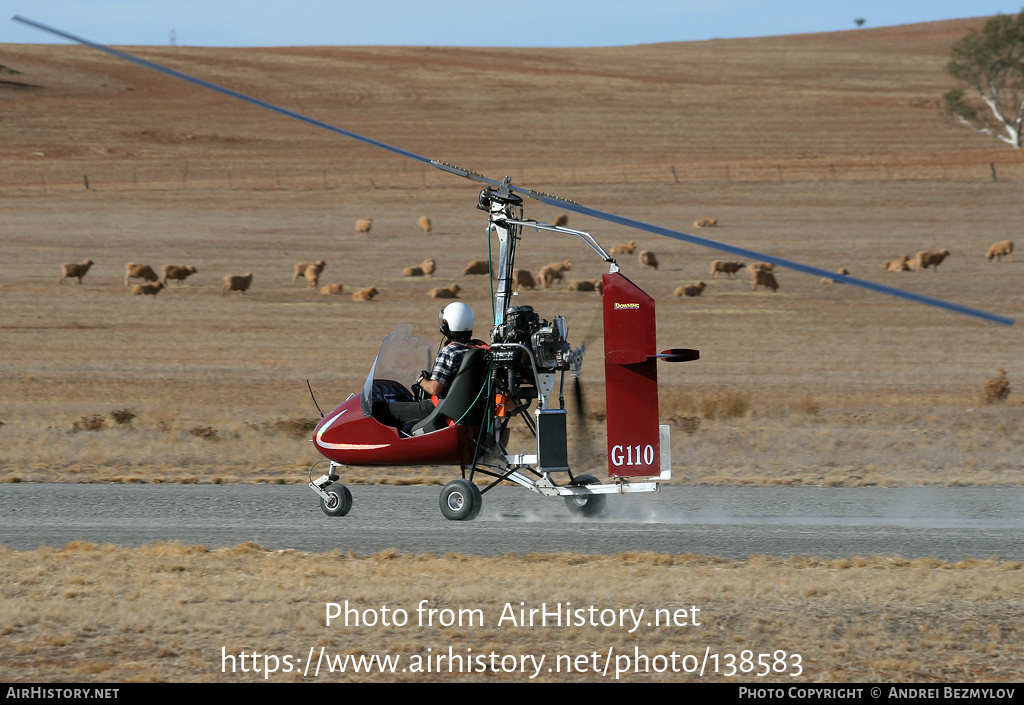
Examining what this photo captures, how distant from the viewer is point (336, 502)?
13195mm

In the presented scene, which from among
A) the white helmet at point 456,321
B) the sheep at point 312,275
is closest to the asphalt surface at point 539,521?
the white helmet at point 456,321

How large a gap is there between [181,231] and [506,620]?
1920 inches

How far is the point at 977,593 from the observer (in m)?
9.09

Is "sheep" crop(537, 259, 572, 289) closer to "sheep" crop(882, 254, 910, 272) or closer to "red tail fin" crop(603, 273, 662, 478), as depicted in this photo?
"sheep" crop(882, 254, 910, 272)

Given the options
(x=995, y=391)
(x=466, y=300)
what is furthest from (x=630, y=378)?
(x=466, y=300)

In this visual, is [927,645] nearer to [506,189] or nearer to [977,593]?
[977,593]

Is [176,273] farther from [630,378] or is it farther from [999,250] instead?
[630,378]

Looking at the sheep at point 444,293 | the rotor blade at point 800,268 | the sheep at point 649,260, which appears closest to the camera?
the rotor blade at point 800,268

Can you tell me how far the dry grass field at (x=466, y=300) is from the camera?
28.5 ft

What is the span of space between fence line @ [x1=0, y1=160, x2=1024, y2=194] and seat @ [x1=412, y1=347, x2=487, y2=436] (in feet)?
180

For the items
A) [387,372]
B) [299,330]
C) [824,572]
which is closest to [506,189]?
[387,372]

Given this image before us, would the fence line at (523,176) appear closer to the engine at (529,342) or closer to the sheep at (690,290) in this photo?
the sheep at (690,290)

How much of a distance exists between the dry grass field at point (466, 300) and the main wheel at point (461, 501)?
113 centimetres

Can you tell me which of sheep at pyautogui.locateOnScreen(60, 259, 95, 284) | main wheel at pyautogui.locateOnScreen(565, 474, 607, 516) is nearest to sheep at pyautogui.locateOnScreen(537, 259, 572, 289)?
sheep at pyautogui.locateOnScreen(60, 259, 95, 284)
